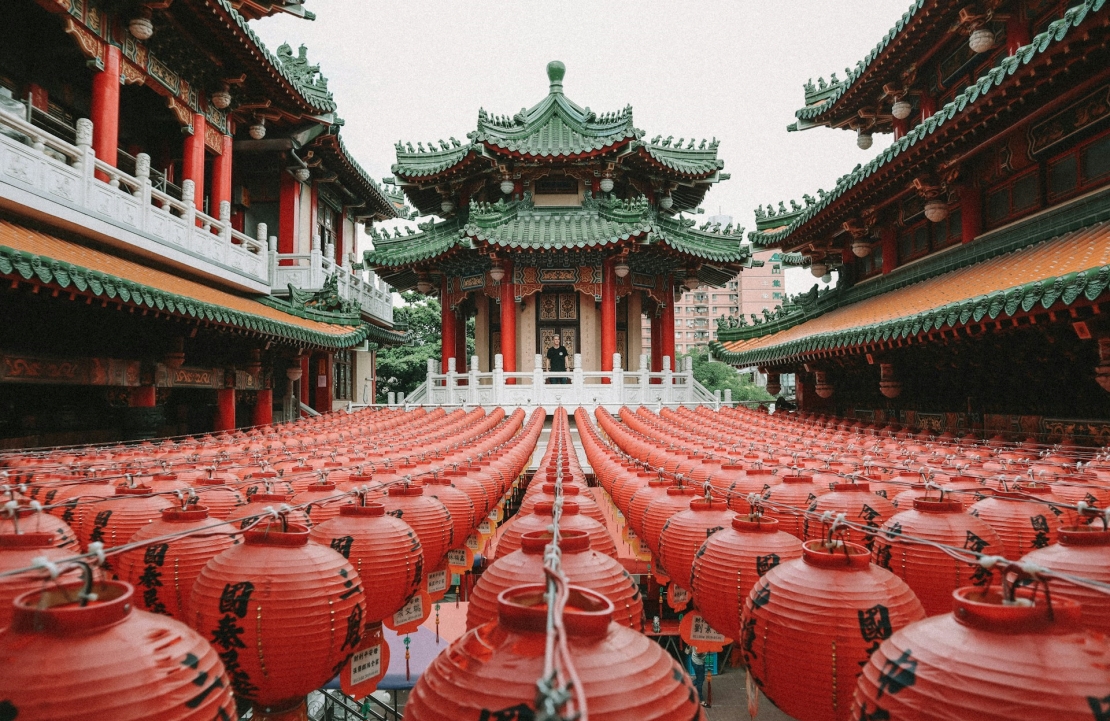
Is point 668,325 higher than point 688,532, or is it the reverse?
point 668,325

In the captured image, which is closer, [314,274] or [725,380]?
[314,274]

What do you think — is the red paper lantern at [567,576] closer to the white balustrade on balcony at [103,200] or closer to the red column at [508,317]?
the white balustrade on balcony at [103,200]

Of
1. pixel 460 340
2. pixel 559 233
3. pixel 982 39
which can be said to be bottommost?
pixel 460 340

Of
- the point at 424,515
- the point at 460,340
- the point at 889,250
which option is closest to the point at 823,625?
the point at 424,515

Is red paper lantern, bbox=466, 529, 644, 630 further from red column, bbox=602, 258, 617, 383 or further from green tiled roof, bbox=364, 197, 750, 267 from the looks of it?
red column, bbox=602, 258, 617, 383

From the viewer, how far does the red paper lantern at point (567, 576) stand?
2.10 meters

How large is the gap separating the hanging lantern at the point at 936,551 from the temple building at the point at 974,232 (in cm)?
311

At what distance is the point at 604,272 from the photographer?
615 inches

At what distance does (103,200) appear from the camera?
28.3ft

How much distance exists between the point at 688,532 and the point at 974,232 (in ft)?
27.8

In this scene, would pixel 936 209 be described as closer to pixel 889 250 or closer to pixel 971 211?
pixel 971 211

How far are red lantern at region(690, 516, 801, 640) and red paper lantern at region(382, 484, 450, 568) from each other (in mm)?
1525

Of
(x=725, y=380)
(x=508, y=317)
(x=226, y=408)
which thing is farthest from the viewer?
(x=725, y=380)

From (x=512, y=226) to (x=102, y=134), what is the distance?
27.5 feet
